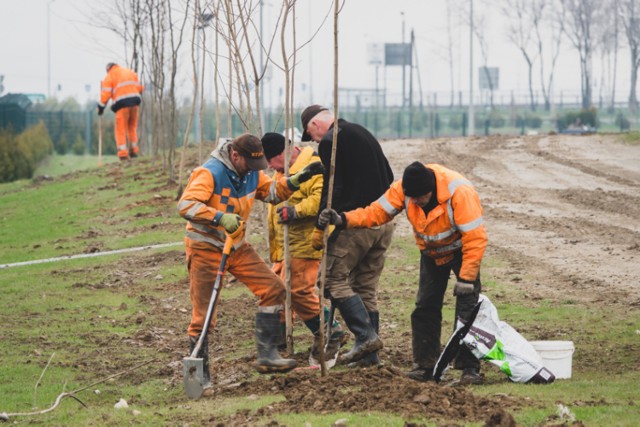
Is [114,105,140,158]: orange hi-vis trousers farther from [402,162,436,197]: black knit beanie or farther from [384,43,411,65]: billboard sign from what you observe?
[384,43,411,65]: billboard sign

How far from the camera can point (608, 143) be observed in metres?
28.6

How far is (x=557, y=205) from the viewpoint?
18.9m

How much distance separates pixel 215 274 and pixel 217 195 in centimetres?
63

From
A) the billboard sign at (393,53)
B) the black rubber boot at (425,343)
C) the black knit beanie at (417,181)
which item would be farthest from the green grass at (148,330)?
the billboard sign at (393,53)

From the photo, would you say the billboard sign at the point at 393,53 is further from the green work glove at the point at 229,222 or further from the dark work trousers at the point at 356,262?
the green work glove at the point at 229,222

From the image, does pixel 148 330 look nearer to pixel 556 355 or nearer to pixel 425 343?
pixel 425 343

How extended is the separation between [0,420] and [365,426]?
8.89 feet

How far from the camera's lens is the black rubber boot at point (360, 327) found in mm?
7887

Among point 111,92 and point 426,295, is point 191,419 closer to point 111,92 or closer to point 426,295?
point 426,295

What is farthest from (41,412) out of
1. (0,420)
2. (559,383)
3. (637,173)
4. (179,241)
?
(637,173)

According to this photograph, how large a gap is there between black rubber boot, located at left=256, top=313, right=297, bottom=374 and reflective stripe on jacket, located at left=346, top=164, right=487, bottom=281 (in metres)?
1.02

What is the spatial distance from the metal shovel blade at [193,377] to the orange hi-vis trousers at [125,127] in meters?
15.0

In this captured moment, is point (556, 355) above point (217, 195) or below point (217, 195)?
below

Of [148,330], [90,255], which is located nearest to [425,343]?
[148,330]
